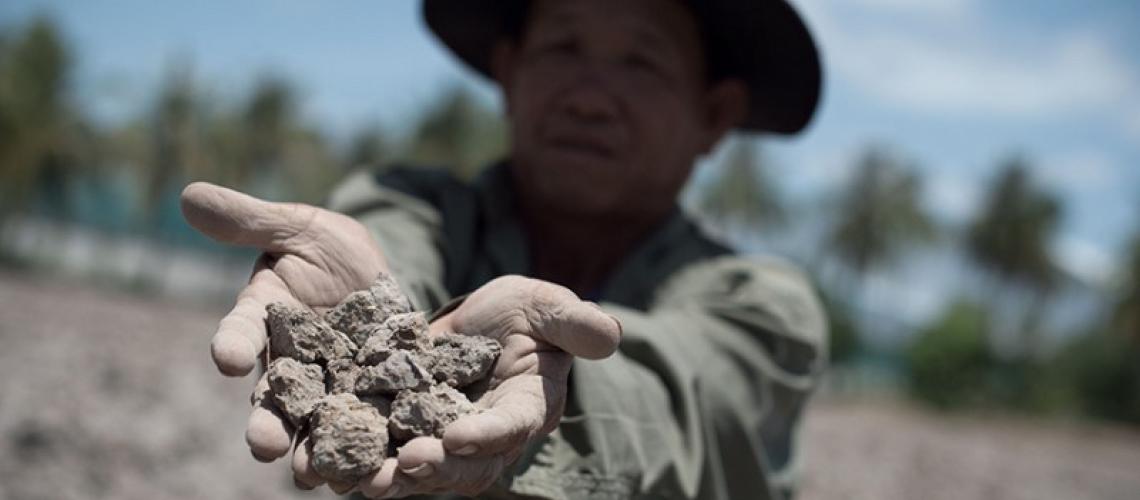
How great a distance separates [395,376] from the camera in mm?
1635

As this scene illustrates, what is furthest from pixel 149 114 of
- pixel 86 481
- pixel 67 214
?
pixel 86 481

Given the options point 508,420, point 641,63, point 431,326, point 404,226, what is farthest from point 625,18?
point 508,420

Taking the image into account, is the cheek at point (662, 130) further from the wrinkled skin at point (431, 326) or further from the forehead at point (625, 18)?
the wrinkled skin at point (431, 326)

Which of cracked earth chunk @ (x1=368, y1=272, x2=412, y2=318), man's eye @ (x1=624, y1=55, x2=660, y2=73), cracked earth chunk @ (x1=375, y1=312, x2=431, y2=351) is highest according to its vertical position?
man's eye @ (x1=624, y1=55, x2=660, y2=73)

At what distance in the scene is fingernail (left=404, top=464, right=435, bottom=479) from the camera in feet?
4.68

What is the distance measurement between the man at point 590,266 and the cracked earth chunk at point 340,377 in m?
0.13

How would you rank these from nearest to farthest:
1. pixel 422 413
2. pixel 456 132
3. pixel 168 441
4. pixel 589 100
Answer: pixel 422 413 → pixel 589 100 → pixel 168 441 → pixel 456 132

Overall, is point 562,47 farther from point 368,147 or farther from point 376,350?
point 368,147

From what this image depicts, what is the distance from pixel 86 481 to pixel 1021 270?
147 ft

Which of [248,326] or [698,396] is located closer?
[248,326]

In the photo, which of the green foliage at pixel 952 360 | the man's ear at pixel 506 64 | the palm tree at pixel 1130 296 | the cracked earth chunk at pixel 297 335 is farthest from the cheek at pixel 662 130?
the palm tree at pixel 1130 296

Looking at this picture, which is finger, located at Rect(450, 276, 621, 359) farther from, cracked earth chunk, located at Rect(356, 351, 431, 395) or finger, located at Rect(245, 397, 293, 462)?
finger, located at Rect(245, 397, 293, 462)

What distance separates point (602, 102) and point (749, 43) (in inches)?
26.3

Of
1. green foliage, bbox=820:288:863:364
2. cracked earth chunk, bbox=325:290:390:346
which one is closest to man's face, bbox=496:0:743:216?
cracked earth chunk, bbox=325:290:390:346
